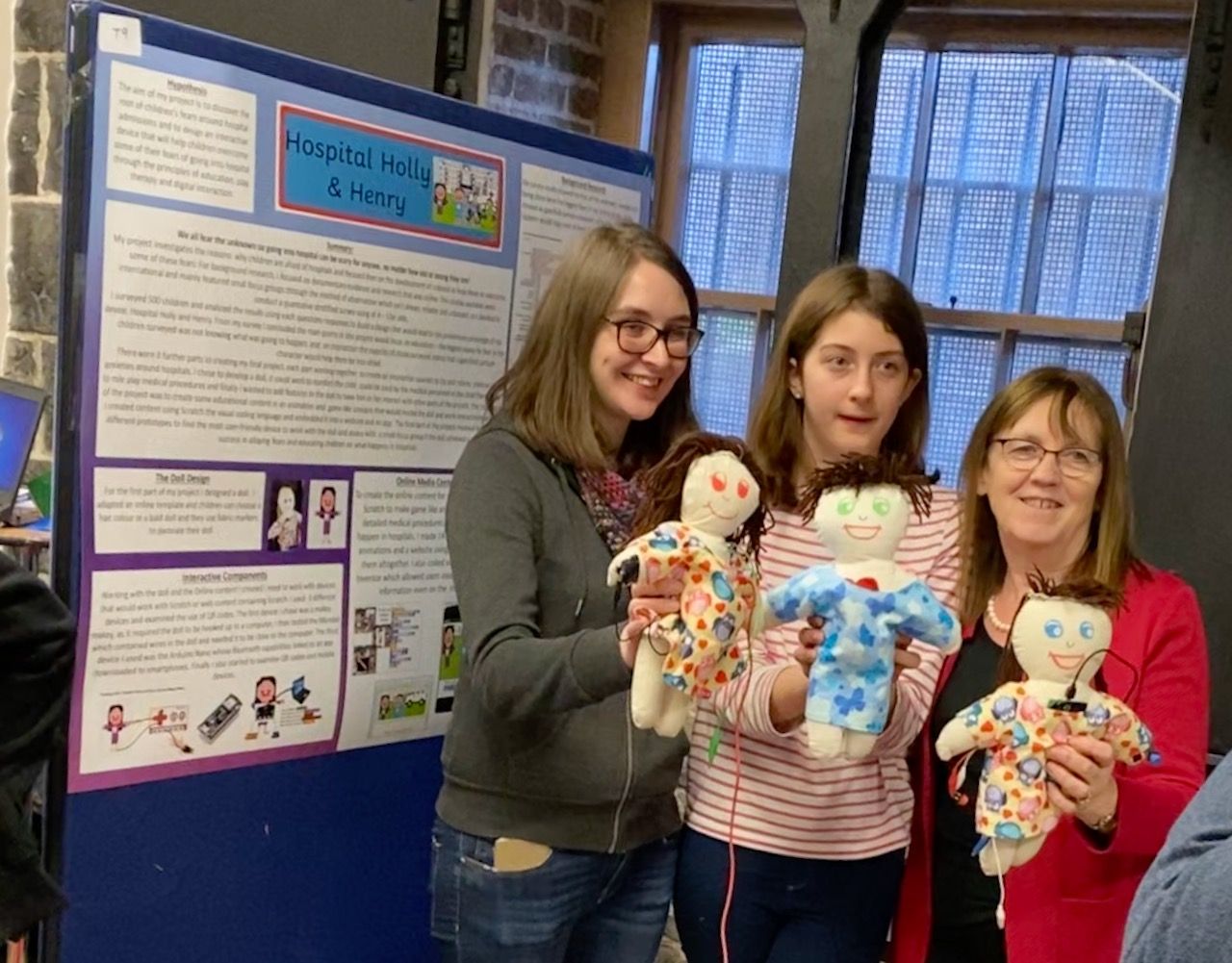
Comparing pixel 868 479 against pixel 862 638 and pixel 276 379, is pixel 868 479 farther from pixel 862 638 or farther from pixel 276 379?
pixel 276 379

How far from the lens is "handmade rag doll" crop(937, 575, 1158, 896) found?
3.67 feet

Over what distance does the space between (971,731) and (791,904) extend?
35 cm

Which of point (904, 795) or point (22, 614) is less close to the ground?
point (22, 614)

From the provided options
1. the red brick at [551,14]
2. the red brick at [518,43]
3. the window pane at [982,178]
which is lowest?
the window pane at [982,178]

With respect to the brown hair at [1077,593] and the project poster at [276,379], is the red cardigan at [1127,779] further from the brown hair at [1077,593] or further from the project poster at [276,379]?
the project poster at [276,379]

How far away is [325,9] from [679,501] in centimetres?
113

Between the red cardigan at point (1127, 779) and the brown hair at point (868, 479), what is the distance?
261 mm

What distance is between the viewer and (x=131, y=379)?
1433 mm

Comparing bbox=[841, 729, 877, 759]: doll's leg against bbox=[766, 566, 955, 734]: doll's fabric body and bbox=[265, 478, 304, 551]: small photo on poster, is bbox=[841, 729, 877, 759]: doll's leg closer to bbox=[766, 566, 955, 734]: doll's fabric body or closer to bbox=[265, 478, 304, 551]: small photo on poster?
bbox=[766, 566, 955, 734]: doll's fabric body

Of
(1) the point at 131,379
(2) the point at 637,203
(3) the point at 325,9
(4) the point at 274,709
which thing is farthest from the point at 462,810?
(3) the point at 325,9

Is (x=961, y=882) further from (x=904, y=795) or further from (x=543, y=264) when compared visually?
(x=543, y=264)

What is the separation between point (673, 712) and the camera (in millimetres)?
1193

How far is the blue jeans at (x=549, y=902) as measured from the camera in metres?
1.37

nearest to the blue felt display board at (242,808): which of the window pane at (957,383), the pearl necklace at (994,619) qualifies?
the window pane at (957,383)
